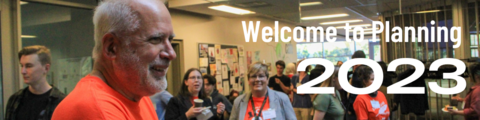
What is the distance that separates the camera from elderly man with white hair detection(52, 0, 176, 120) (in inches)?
29.7

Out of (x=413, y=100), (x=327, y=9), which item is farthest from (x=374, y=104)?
(x=327, y=9)

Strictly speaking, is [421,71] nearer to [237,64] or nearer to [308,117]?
[308,117]

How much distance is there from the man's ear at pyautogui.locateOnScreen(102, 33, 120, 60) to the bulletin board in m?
5.57

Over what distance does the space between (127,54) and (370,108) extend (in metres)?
2.83

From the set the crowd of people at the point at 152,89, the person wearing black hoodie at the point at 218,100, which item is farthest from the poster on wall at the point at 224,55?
the person wearing black hoodie at the point at 218,100

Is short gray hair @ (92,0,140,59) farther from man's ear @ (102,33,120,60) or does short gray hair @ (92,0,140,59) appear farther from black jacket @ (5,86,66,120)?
black jacket @ (5,86,66,120)

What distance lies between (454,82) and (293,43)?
1666mm

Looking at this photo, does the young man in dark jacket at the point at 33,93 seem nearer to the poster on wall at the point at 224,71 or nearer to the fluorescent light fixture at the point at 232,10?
the fluorescent light fixture at the point at 232,10

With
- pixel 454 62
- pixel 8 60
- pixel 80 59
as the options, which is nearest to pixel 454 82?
pixel 454 62

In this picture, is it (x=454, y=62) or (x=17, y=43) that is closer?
(x=454, y=62)

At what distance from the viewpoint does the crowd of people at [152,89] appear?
0.76 meters

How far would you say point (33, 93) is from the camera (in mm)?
2537

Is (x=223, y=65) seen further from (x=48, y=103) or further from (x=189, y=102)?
(x=48, y=103)

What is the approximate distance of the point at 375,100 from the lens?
3295 mm
